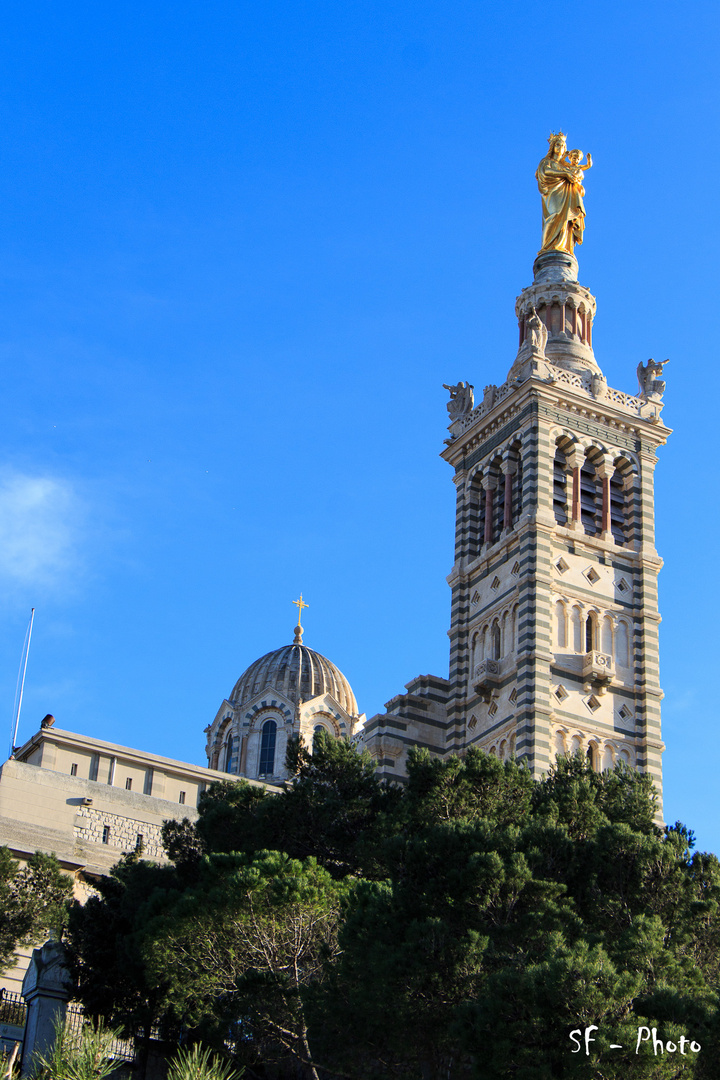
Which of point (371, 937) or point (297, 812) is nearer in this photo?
point (371, 937)

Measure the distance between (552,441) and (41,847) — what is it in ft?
68.1

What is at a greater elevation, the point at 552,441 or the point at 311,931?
the point at 552,441

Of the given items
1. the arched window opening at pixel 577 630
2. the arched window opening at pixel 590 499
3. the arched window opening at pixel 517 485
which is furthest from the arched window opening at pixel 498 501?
the arched window opening at pixel 577 630

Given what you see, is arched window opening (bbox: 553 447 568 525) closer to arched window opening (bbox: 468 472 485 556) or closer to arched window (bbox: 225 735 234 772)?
arched window opening (bbox: 468 472 485 556)

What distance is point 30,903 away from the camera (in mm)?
37219

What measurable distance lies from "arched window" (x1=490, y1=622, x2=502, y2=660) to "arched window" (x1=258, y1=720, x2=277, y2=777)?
78.6 feet

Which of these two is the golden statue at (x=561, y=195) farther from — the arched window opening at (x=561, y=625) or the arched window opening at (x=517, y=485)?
the arched window opening at (x=561, y=625)

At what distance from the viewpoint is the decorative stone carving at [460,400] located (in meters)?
56.5

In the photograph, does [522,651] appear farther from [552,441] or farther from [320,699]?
[320,699]

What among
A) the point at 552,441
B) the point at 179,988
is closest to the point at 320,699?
the point at 552,441

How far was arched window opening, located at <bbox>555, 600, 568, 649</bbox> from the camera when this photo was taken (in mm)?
48625

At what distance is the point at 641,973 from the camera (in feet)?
87.6

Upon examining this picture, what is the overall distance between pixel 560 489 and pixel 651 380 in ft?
20.7

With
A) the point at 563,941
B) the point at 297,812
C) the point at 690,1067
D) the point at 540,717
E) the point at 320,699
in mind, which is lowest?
the point at 690,1067
